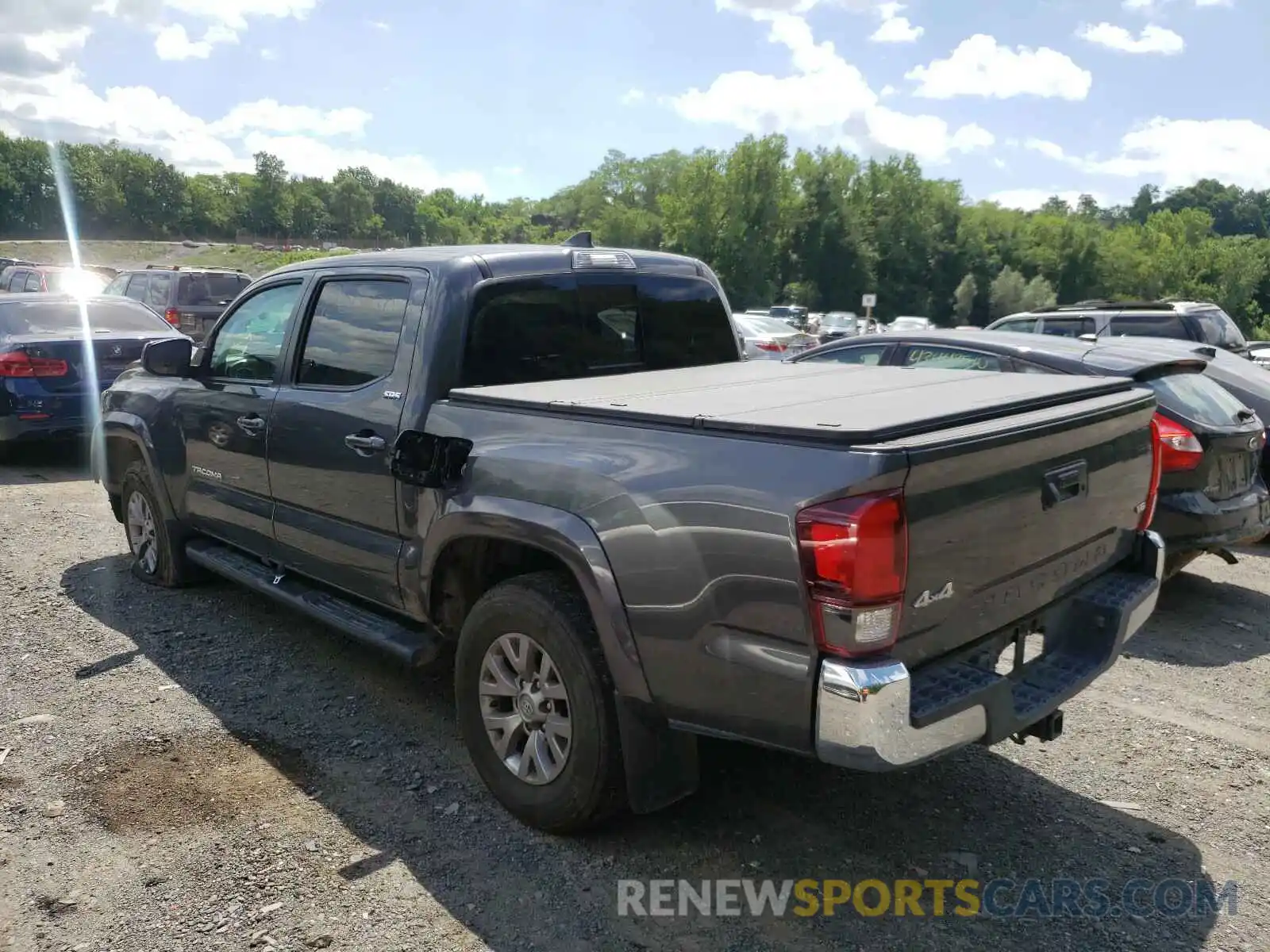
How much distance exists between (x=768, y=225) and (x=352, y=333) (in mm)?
80585

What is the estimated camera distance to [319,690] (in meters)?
4.47

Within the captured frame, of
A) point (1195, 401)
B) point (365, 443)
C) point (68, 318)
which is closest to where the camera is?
point (365, 443)

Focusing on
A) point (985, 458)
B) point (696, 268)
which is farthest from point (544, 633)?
point (696, 268)

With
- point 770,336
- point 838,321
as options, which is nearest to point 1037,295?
point 838,321

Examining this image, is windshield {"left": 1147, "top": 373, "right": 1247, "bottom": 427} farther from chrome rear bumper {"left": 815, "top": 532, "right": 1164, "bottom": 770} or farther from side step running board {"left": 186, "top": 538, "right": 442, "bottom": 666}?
side step running board {"left": 186, "top": 538, "right": 442, "bottom": 666}

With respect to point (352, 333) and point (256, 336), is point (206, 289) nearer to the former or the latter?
point (256, 336)

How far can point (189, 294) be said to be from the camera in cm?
1503

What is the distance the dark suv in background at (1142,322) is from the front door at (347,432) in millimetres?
8946

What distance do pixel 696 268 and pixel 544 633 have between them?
2377mm

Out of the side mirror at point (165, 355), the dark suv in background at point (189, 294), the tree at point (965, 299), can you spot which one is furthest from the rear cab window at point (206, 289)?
the tree at point (965, 299)

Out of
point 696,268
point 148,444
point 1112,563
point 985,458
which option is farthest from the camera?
point 148,444

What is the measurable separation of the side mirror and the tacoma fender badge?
163 inches

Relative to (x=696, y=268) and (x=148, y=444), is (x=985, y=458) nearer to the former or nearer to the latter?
(x=696, y=268)

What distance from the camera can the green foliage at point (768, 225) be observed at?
263ft
